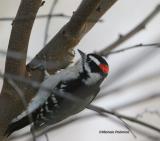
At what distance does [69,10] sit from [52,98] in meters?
1.23

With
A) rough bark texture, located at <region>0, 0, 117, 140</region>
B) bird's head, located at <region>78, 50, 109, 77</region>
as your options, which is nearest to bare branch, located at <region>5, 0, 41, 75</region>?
rough bark texture, located at <region>0, 0, 117, 140</region>

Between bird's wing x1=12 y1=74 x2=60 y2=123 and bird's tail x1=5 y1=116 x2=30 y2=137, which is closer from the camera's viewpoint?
bird's tail x1=5 y1=116 x2=30 y2=137

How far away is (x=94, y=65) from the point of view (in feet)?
6.09

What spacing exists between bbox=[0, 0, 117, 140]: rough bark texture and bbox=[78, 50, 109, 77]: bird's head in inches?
9.3

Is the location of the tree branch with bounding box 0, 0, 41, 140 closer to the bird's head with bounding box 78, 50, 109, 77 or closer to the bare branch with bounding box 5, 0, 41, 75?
the bare branch with bounding box 5, 0, 41, 75

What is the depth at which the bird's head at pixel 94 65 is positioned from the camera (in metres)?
1.83

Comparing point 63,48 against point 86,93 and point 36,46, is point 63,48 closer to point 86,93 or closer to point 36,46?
point 86,93

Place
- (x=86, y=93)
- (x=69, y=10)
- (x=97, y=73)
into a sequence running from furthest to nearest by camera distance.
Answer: (x=69, y=10) → (x=97, y=73) → (x=86, y=93)

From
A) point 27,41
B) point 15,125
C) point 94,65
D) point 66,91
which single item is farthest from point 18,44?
point 94,65

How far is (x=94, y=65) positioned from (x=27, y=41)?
0.49 meters

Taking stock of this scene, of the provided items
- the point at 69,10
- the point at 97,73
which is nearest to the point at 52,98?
the point at 97,73

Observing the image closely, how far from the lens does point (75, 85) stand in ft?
5.81

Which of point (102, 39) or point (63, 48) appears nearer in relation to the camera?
point (63, 48)

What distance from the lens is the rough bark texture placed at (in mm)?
1406
